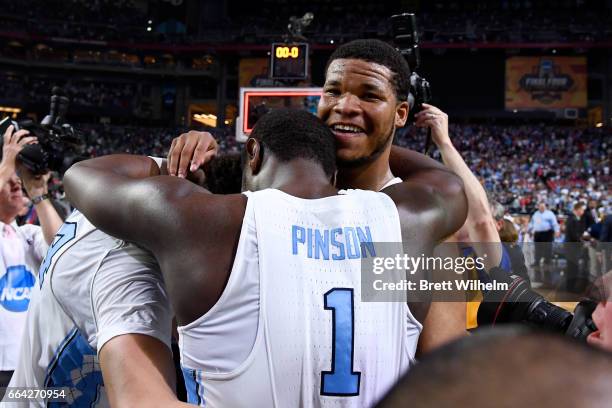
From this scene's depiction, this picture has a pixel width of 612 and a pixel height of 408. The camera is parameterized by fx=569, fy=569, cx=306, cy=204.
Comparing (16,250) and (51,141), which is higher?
(51,141)

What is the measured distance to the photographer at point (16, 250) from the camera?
3129 millimetres

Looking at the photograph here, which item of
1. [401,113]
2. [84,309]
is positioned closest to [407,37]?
[401,113]

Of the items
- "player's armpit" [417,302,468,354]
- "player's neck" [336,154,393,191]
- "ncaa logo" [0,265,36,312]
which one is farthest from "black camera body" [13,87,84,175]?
"player's armpit" [417,302,468,354]

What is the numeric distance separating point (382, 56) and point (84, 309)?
1265 millimetres

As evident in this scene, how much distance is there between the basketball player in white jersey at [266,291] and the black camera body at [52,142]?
177 cm

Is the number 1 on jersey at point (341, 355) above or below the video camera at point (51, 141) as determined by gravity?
below

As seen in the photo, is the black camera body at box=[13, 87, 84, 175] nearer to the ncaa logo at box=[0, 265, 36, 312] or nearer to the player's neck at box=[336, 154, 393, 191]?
the ncaa logo at box=[0, 265, 36, 312]

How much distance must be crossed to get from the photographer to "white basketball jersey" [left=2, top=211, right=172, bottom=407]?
1413mm

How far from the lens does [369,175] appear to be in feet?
6.71

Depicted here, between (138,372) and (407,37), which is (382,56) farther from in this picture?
(138,372)

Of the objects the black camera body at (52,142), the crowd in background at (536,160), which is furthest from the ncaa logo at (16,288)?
the crowd in background at (536,160)

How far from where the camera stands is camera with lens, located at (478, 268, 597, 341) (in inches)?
63.6

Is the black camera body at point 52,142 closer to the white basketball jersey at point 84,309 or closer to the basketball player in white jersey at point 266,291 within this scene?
the white basketball jersey at point 84,309

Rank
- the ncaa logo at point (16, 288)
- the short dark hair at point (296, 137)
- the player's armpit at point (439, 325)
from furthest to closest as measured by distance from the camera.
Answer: the ncaa logo at point (16, 288) < the player's armpit at point (439, 325) < the short dark hair at point (296, 137)
